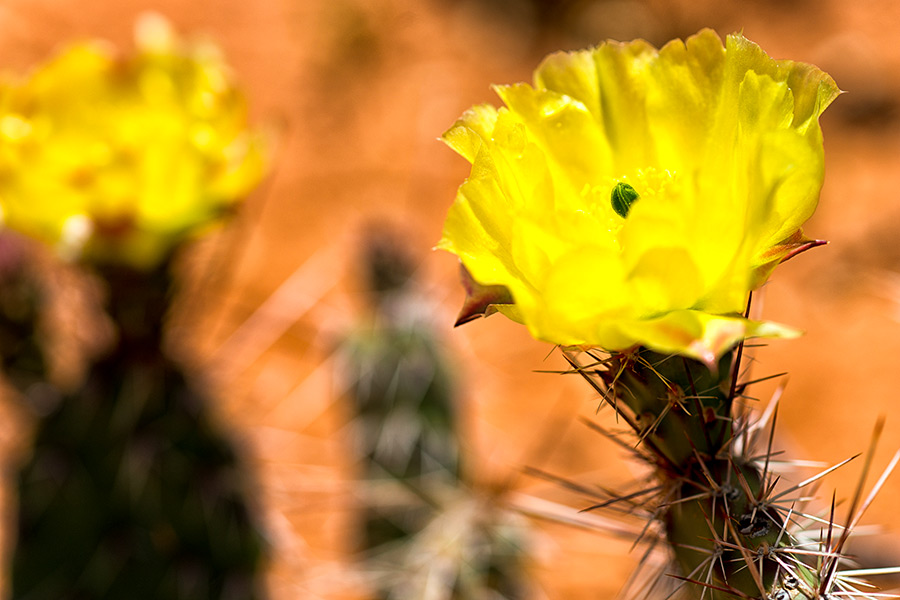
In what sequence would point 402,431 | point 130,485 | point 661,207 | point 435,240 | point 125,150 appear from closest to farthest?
point 661,207
point 125,150
point 130,485
point 402,431
point 435,240

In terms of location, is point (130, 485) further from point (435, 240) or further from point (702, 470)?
point (435, 240)

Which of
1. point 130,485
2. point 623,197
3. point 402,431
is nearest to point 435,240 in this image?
point 402,431

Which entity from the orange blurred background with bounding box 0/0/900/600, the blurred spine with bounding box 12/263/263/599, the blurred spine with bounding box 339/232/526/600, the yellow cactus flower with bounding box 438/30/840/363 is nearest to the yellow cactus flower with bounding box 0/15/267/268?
the blurred spine with bounding box 12/263/263/599

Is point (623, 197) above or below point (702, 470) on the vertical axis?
above

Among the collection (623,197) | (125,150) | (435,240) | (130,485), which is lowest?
(130,485)

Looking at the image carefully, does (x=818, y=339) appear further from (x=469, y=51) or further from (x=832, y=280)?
(x=469, y=51)
